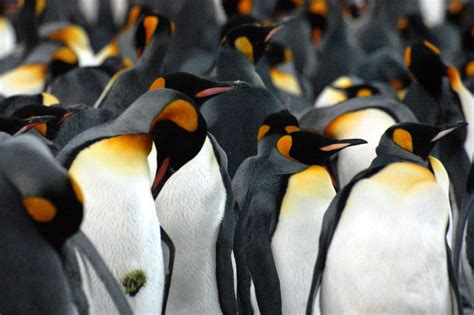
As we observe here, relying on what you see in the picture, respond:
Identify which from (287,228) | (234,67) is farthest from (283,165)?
(234,67)

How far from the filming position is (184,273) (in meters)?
4.97

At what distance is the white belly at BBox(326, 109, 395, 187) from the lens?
6262 millimetres

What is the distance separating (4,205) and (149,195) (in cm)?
65

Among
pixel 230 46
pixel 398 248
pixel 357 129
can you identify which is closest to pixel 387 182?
pixel 398 248

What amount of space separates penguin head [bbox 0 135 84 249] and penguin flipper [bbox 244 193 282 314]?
110 centimetres

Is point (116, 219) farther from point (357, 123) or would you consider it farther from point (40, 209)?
point (357, 123)

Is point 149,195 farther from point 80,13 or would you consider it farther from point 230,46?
point 80,13

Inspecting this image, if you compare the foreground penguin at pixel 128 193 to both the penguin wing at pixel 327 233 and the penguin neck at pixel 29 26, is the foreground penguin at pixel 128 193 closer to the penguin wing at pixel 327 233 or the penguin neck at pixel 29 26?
the penguin wing at pixel 327 233

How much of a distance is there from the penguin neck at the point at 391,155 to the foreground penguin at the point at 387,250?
0.19 metres

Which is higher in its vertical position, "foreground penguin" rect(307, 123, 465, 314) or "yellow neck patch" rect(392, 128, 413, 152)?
"yellow neck patch" rect(392, 128, 413, 152)

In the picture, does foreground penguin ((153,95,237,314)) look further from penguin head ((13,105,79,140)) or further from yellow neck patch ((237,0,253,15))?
yellow neck patch ((237,0,253,15))

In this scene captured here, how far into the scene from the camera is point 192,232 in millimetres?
4965

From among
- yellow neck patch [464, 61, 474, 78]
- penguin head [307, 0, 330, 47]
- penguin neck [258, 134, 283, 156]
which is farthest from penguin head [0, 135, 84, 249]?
penguin head [307, 0, 330, 47]

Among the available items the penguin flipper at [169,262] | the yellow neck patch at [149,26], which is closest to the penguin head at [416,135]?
the penguin flipper at [169,262]
